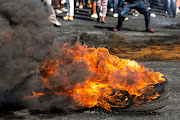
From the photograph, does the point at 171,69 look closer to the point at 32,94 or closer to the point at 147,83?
the point at 147,83

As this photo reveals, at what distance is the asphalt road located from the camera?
3.42m

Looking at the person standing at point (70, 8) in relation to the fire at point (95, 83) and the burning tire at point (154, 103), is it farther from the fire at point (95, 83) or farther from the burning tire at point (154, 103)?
the burning tire at point (154, 103)

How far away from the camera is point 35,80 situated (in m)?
3.35

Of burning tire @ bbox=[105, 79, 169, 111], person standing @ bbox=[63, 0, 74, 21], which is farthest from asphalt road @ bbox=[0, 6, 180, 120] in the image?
person standing @ bbox=[63, 0, 74, 21]

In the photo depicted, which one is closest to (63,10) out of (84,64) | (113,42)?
(113,42)

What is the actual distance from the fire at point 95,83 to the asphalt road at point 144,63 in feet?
0.49

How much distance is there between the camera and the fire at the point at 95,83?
11.3ft

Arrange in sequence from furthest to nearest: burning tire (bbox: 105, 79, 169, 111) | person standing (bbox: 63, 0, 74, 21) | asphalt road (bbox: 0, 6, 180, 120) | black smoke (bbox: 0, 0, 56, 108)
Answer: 1. person standing (bbox: 63, 0, 74, 21)
2. burning tire (bbox: 105, 79, 169, 111)
3. asphalt road (bbox: 0, 6, 180, 120)
4. black smoke (bbox: 0, 0, 56, 108)

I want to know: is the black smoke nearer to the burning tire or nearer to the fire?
the fire

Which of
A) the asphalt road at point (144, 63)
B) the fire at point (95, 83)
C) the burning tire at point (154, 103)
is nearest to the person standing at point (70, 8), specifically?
the asphalt road at point (144, 63)

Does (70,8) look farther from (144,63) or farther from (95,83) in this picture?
(95,83)

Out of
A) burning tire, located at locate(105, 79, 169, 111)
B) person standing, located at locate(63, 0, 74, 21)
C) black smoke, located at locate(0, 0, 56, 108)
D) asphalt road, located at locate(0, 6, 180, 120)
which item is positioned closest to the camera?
black smoke, located at locate(0, 0, 56, 108)

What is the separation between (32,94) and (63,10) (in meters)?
10.1

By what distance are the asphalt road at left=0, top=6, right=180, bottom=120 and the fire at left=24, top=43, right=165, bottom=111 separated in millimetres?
151
